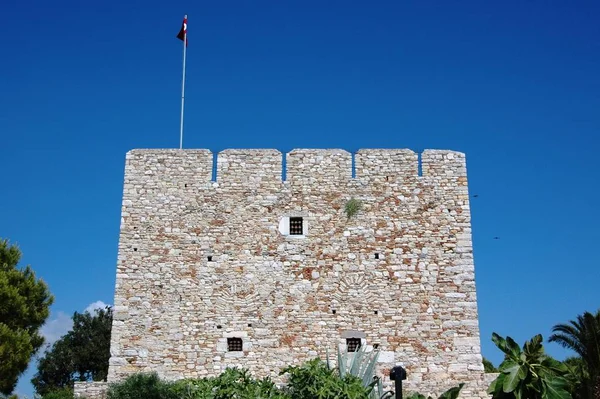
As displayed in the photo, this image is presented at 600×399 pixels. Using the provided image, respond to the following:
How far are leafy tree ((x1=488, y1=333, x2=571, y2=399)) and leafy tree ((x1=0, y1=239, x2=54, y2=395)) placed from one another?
1233 centimetres

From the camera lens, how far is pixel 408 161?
1512 centimetres

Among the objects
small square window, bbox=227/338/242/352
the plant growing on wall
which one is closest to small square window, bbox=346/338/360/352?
small square window, bbox=227/338/242/352

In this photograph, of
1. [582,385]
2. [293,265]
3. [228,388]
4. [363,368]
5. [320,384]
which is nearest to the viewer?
[320,384]

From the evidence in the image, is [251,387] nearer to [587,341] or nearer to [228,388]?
[228,388]

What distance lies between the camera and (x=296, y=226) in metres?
14.6

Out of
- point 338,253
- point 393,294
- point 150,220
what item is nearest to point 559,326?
point 393,294

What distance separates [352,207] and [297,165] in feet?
5.23

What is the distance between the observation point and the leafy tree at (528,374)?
10.6 meters

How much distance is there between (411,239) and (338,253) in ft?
5.43

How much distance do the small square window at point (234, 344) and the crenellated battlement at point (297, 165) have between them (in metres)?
3.40

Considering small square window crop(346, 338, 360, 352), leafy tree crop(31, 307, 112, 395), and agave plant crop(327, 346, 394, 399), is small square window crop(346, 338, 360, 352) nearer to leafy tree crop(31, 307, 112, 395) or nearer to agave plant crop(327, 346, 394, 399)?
agave plant crop(327, 346, 394, 399)

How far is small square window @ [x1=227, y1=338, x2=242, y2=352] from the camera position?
13.9 meters

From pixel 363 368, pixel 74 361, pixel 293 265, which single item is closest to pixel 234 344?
pixel 293 265

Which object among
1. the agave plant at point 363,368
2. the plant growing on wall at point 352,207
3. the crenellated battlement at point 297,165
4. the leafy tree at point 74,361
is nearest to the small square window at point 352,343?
the agave plant at point 363,368
